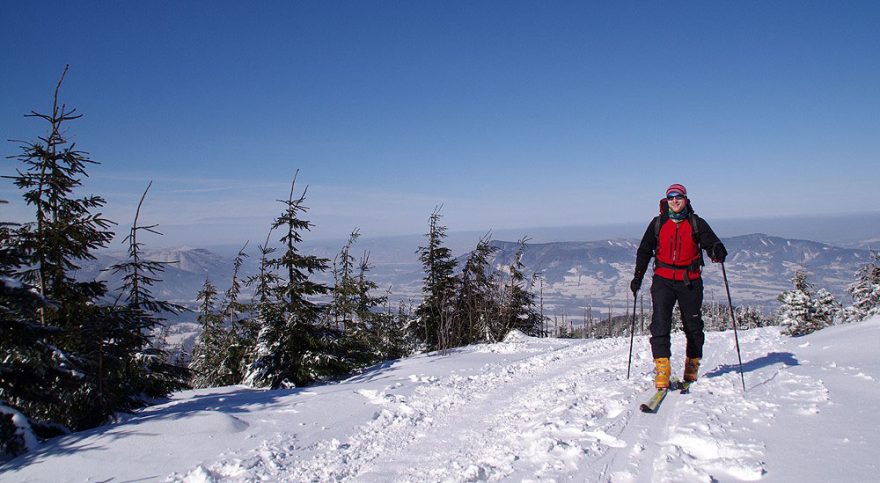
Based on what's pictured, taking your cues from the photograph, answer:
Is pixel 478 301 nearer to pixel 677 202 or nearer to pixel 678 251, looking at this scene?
pixel 678 251

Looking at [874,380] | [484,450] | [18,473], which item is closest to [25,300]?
[18,473]

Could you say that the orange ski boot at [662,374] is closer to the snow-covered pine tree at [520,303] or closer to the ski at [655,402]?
the ski at [655,402]

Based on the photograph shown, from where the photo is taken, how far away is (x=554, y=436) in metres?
3.88

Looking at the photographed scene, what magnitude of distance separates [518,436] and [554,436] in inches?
14.3

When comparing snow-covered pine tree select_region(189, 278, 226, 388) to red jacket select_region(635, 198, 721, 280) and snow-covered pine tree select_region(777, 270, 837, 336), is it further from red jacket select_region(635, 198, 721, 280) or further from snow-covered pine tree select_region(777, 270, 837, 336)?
snow-covered pine tree select_region(777, 270, 837, 336)

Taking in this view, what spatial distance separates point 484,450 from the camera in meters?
3.81

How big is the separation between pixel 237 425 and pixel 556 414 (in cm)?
347

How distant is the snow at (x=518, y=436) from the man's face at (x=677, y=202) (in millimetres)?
2320

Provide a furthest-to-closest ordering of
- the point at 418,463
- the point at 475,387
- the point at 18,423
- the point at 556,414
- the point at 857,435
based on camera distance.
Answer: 1. the point at 475,387
2. the point at 556,414
3. the point at 18,423
4. the point at 418,463
5. the point at 857,435

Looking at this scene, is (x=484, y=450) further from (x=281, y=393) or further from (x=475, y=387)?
(x=281, y=393)

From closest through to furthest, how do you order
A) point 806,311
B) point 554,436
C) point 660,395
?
point 554,436 → point 660,395 → point 806,311

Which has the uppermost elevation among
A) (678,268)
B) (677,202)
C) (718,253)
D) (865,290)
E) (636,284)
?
(677,202)

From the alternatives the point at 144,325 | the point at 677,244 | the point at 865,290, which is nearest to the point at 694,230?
the point at 677,244

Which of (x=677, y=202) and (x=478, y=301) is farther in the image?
(x=478, y=301)
